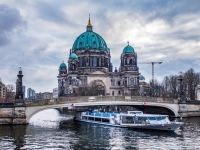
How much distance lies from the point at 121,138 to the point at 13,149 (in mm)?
11895

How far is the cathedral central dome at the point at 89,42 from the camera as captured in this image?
422ft

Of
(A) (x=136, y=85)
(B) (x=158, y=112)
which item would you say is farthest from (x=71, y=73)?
(B) (x=158, y=112)

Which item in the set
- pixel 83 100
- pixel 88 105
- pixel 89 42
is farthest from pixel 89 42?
pixel 88 105

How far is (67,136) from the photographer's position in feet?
120

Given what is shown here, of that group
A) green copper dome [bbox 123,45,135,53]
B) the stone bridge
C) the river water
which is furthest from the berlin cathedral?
the river water

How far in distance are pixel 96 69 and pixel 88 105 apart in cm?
7672

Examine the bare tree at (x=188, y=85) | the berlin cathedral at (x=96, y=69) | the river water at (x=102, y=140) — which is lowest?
the river water at (x=102, y=140)

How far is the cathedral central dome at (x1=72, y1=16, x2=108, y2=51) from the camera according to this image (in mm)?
128625

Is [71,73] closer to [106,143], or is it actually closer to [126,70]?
[126,70]

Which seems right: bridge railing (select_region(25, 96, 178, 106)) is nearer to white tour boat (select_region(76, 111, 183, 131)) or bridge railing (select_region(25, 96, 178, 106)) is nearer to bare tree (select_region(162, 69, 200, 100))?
white tour boat (select_region(76, 111, 183, 131))

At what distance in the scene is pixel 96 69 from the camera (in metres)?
127

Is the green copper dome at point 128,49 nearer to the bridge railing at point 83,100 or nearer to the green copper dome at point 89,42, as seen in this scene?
the green copper dome at point 89,42

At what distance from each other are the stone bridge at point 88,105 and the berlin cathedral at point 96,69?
59.0 m

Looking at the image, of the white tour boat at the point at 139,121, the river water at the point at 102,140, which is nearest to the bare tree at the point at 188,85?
the white tour boat at the point at 139,121
